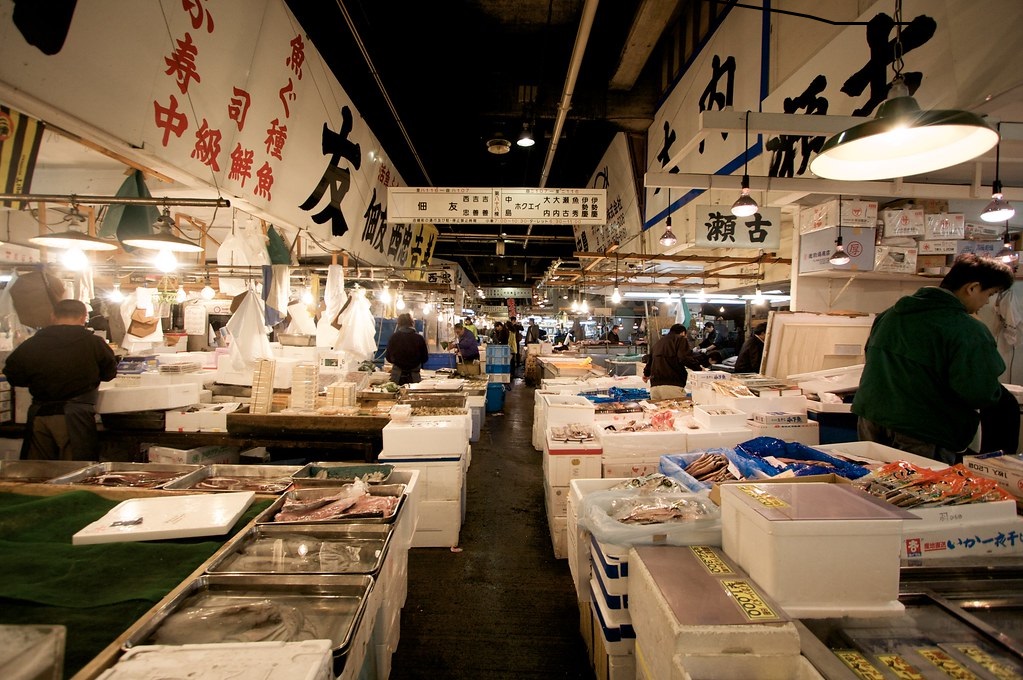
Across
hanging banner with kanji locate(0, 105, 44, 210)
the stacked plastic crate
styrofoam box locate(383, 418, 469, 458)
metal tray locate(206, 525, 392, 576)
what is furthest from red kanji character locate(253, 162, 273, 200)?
the stacked plastic crate

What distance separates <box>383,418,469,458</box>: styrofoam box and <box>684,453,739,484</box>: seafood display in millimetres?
2174

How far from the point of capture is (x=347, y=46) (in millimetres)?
6930

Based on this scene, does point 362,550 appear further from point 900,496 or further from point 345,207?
point 345,207

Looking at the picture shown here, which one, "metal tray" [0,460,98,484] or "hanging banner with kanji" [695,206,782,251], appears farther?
"hanging banner with kanji" [695,206,782,251]

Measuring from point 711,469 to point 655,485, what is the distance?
63 centimetres

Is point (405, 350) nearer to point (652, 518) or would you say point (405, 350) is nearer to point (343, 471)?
point (343, 471)

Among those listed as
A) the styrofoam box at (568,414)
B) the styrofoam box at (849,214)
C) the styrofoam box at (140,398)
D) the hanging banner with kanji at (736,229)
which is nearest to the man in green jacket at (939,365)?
the styrofoam box at (568,414)

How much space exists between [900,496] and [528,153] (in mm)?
10365

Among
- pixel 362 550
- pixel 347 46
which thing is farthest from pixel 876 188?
pixel 347 46

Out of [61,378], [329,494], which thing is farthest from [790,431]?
[61,378]

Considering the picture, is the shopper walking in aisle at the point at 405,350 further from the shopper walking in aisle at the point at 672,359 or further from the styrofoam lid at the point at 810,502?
the styrofoam lid at the point at 810,502

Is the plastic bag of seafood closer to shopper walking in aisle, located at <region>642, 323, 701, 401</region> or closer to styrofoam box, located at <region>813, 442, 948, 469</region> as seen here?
styrofoam box, located at <region>813, 442, 948, 469</region>

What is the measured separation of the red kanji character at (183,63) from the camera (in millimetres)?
3158

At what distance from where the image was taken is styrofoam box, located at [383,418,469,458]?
4.05 m
